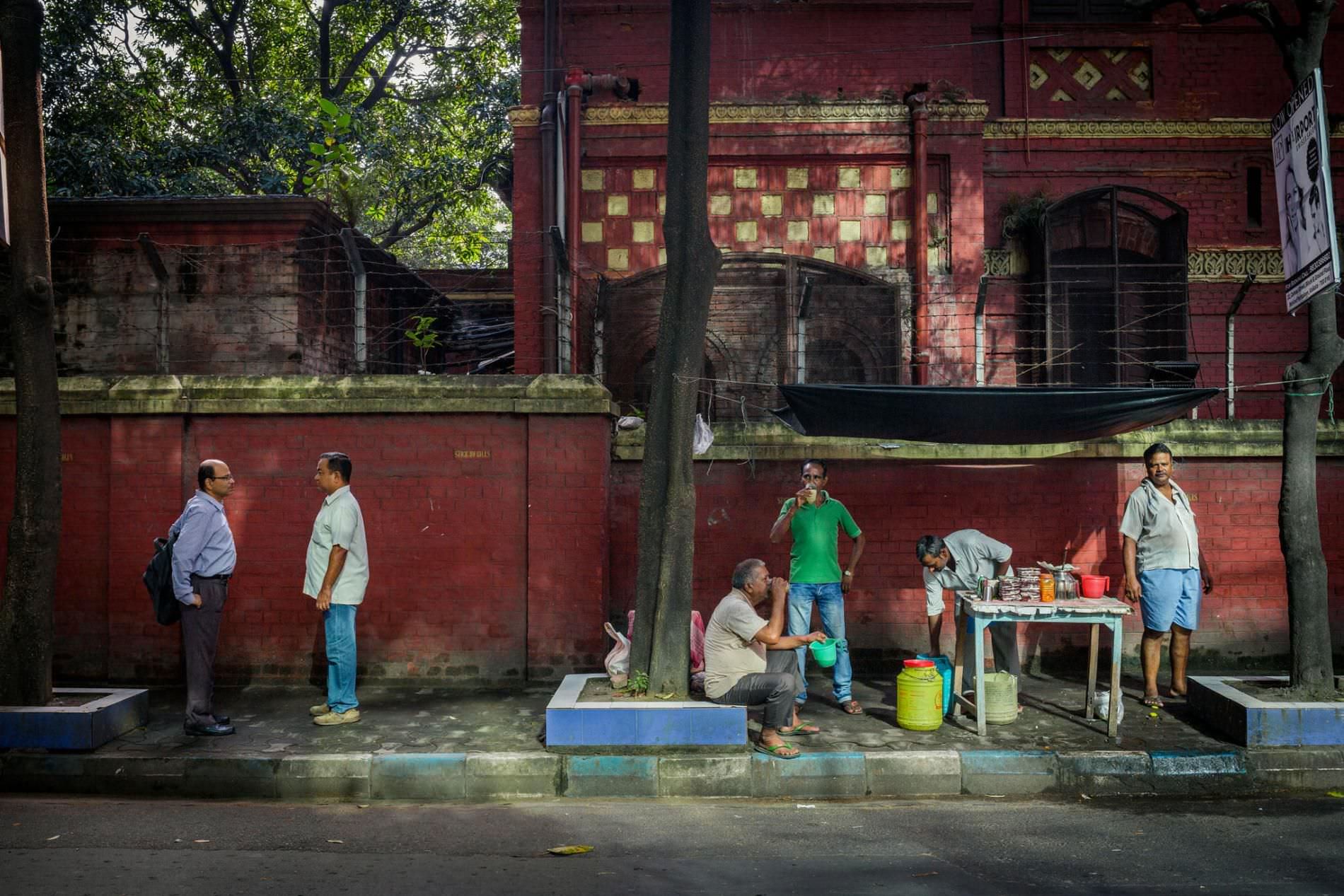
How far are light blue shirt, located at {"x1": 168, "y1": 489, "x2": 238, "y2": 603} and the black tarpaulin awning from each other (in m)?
4.24

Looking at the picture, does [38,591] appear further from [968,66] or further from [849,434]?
[968,66]

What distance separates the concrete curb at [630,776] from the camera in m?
6.20

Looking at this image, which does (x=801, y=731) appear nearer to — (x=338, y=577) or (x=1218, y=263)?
(x=338, y=577)

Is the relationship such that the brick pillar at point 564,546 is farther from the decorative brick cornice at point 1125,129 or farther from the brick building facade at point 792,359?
the decorative brick cornice at point 1125,129

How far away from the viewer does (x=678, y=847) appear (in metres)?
5.14

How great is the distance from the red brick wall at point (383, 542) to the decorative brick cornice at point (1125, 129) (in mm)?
7333

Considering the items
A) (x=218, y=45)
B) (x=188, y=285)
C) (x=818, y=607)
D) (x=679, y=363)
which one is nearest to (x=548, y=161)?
(x=188, y=285)

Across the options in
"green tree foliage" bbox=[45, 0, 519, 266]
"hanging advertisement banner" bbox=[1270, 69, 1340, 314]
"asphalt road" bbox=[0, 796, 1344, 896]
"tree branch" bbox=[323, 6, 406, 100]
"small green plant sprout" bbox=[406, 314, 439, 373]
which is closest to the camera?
"asphalt road" bbox=[0, 796, 1344, 896]

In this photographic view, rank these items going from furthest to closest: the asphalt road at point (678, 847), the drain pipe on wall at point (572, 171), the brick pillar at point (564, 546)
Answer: the drain pipe on wall at point (572, 171) < the brick pillar at point (564, 546) < the asphalt road at point (678, 847)

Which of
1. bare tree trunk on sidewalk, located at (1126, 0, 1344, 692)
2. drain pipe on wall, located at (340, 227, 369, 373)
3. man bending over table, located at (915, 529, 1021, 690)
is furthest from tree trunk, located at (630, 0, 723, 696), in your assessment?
bare tree trunk on sidewalk, located at (1126, 0, 1344, 692)

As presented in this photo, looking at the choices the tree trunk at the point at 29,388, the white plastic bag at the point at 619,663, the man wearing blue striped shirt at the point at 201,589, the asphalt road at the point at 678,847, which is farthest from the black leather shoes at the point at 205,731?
the white plastic bag at the point at 619,663

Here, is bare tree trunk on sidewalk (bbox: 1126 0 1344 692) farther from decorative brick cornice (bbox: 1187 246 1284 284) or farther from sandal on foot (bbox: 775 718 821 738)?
decorative brick cornice (bbox: 1187 246 1284 284)

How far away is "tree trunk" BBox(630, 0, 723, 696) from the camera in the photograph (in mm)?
6891

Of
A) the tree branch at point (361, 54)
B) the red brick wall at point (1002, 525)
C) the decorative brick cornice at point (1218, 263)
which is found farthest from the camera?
the tree branch at point (361, 54)
